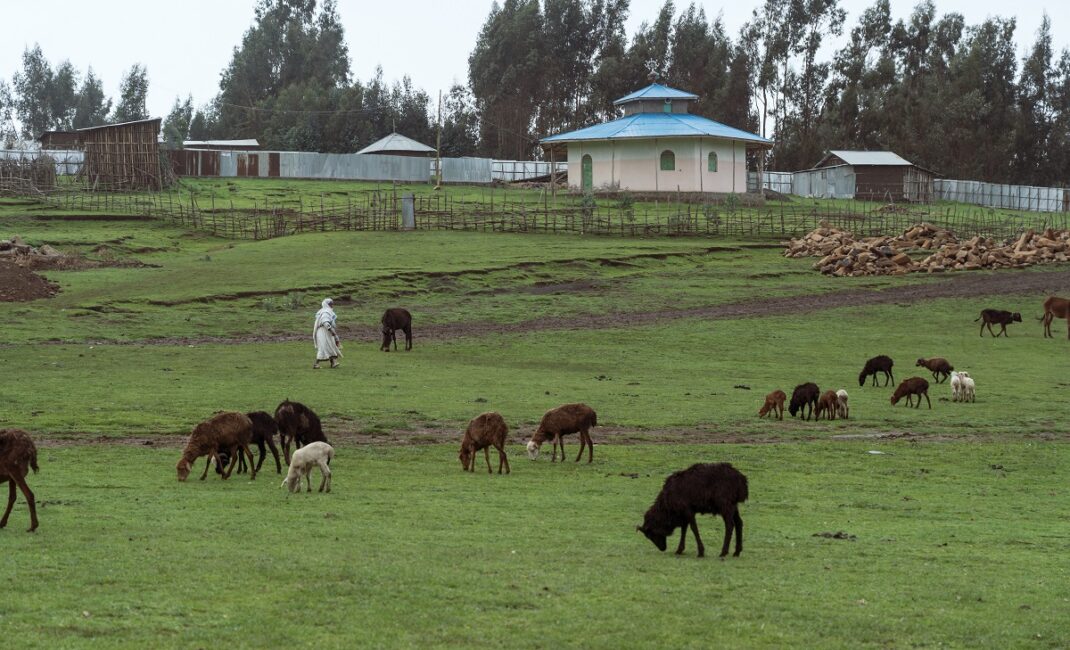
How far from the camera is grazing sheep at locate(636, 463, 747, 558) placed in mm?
14508

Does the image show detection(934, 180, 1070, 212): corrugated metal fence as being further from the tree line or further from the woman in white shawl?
the woman in white shawl

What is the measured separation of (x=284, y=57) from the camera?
155 meters

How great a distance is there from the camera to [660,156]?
295ft

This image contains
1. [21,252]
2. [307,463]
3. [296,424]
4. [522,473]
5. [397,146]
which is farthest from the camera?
[397,146]

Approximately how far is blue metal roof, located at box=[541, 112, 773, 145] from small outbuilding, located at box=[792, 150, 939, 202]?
15.5 meters

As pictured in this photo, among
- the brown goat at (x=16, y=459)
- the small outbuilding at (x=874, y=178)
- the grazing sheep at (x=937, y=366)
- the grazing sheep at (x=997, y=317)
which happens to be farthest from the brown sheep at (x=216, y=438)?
the small outbuilding at (x=874, y=178)

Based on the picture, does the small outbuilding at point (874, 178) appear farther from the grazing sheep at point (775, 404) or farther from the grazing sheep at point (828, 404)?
the grazing sheep at point (775, 404)

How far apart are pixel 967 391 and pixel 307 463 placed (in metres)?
19.2

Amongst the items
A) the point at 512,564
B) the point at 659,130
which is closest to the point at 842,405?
the point at 512,564

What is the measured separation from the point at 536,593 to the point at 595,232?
192ft

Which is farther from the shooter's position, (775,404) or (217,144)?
(217,144)

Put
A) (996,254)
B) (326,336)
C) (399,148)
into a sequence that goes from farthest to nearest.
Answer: (399,148)
(996,254)
(326,336)

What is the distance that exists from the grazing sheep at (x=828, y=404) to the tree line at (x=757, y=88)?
10098cm

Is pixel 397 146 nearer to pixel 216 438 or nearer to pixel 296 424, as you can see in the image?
pixel 296 424
